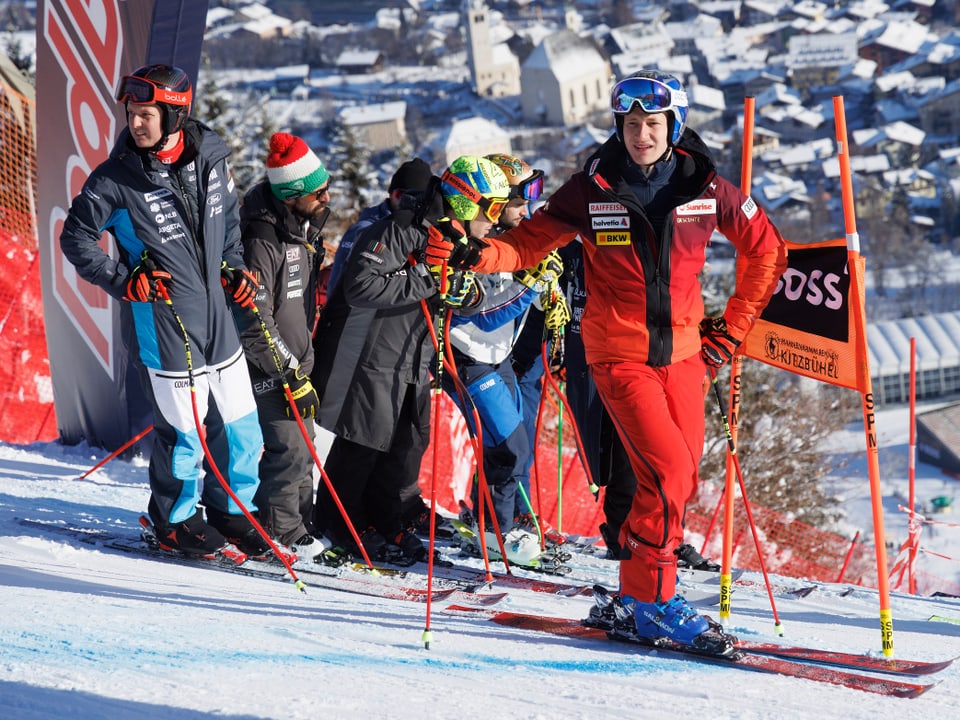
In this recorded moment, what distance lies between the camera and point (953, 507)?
39000 millimetres

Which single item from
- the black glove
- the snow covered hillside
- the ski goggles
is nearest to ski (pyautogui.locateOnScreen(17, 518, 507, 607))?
the snow covered hillside

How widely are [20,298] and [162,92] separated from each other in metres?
5.41

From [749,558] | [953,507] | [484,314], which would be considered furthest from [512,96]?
[484,314]

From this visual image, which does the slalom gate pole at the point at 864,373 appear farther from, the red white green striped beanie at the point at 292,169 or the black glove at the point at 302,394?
the black glove at the point at 302,394

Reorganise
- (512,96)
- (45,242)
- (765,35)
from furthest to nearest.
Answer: (765,35)
(512,96)
(45,242)

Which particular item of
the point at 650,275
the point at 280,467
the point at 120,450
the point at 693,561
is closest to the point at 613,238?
the point at 650,275

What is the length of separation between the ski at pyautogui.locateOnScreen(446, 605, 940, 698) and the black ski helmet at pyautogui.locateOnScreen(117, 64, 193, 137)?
231 centimetres

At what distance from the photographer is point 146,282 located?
4293mm

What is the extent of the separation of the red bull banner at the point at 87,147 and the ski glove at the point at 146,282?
1.93m

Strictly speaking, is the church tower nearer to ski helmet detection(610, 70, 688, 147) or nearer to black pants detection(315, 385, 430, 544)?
black pants detection(315, 385, 430, 544)

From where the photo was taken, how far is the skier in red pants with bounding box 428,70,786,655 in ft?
12.9

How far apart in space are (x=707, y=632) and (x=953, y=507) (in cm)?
3852

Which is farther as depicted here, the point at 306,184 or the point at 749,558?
the point at 749,558

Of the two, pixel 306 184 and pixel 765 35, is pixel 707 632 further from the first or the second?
pixel 765 35
